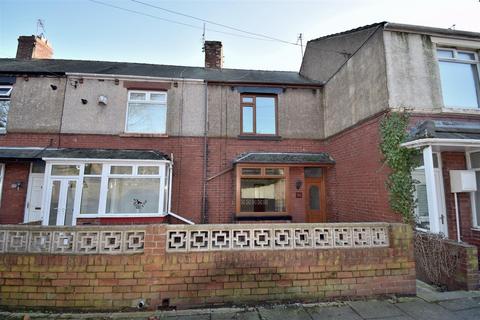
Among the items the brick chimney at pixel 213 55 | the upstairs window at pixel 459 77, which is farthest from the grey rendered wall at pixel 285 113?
the upstairs window at pixel 459 77

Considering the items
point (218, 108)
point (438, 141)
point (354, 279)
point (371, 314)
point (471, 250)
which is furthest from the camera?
point (218, 108)

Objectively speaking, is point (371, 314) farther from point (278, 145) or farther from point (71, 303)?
point (278, 145)

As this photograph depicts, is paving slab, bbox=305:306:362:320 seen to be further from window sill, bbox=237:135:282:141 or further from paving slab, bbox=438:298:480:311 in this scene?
window sill, bbox=237:135:282:141

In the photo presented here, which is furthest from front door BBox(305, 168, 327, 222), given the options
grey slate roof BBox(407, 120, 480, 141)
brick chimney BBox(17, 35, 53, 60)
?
brick chimney BBox(17, 35, 53, 60)

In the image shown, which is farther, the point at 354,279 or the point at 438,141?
the point at 438,141

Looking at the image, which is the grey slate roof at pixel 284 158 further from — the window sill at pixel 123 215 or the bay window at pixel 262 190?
the window sill at pixel 123 215

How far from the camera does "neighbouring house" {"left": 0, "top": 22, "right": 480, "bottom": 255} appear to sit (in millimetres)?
6133

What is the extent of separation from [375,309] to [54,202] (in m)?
8.82

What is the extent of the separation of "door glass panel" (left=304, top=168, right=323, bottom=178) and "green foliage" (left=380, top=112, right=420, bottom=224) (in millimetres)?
3181

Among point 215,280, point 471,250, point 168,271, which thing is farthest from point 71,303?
point 471,250

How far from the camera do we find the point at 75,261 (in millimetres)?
3498

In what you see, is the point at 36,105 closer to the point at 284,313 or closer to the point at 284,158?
the point at 284,158

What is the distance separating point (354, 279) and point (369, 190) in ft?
11.2

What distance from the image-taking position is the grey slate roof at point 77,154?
7389 millimetres
